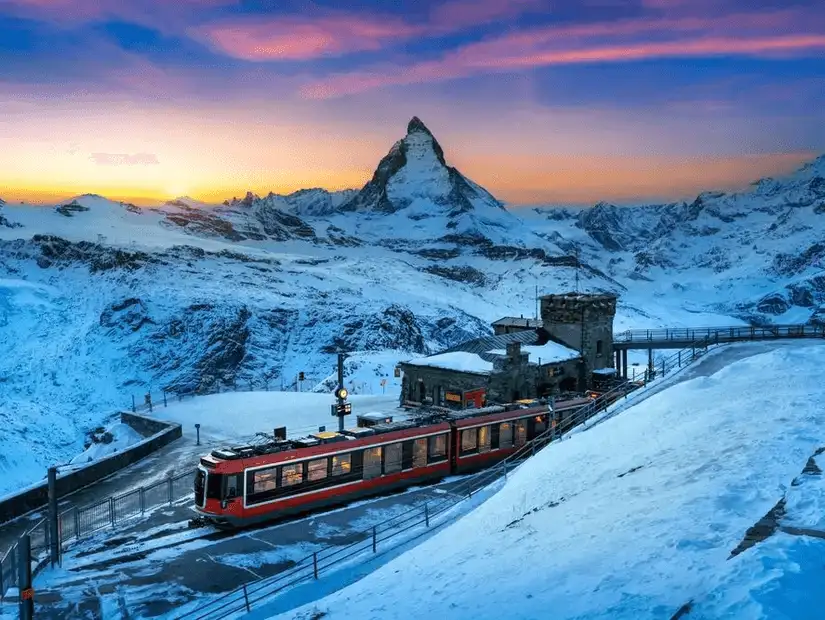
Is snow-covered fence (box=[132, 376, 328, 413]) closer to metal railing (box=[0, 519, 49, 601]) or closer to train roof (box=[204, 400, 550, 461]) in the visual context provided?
train roof (box=[204, 400, 550, 461])

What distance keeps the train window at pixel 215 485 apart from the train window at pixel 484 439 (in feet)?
44.3

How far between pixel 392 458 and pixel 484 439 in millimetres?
6078

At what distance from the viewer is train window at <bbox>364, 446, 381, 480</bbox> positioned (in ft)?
89.8

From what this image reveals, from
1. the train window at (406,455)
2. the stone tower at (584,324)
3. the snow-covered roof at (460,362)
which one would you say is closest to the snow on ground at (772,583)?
the train window at (406,455)

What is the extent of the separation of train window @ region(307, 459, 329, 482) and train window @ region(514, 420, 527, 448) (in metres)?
12.0

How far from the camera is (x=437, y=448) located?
30.4 metres

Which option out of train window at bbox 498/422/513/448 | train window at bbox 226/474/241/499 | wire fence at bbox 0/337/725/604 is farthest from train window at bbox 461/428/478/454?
train window at bbox 226/474/241/499

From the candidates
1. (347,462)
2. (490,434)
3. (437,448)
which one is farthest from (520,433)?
(347,462)

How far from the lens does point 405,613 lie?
13133 millimetres

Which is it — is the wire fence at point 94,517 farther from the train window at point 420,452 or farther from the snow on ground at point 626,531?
the train window at point 420,452

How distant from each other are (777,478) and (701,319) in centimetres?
16546

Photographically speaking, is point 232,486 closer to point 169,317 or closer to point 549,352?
point 549,352

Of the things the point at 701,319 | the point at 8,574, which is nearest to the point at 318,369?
the point at 8,574

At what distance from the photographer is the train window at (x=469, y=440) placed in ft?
104
